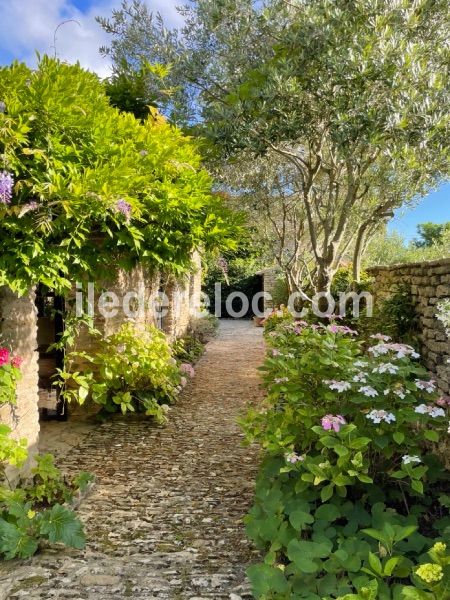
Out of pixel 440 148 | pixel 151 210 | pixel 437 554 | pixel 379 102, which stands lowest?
pixel 437 554

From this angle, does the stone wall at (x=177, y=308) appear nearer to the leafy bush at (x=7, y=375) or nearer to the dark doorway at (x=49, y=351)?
the dark doorway at (x=49, y=351)

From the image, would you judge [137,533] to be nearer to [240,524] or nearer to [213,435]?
[240,524]

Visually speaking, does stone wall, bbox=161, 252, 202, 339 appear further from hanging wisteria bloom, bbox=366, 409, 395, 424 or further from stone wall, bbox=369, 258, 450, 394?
hanging wisteria bloom, bbox=366, 409, 395, 424

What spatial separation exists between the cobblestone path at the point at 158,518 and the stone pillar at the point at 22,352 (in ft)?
2.93

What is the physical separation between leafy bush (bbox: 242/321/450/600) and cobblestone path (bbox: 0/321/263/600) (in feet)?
1.57

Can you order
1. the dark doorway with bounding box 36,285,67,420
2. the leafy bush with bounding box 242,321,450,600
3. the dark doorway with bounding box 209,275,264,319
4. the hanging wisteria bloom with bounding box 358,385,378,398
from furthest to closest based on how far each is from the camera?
the dark doorway with bounding box 209,275,264,319 → the dark doorway with bounding box 36,285,67,420 → the hanging wisteria bloom with bounding box 358,385,378,398 → the leafy bush with bounding box 242,321,450,600

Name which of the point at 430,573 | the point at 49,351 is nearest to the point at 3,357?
the point at 430,573

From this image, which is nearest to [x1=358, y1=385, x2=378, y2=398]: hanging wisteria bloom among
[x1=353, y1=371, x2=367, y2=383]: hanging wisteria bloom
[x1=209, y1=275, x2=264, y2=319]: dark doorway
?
[x1=353, y1=371, x2=367, y2=383]: hanging wisteria bloom

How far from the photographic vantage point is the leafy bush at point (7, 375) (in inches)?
138

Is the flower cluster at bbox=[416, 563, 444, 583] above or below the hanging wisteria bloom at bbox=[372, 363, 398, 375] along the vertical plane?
below

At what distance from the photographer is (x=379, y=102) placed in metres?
5.12

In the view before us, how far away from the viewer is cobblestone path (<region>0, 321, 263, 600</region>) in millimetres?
2941

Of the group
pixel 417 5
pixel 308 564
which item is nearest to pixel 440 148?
pixel 417 5

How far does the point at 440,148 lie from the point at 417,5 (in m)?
1.55
